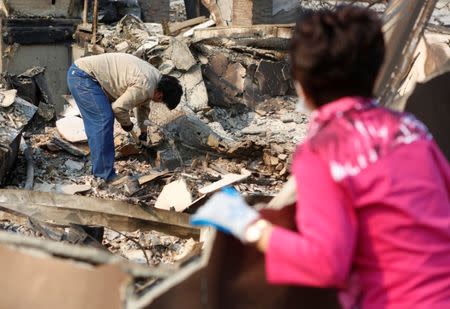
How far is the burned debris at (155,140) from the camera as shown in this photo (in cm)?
198

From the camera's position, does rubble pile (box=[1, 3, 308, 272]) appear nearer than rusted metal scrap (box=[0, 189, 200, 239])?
No

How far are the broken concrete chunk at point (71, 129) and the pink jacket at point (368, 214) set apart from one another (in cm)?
692

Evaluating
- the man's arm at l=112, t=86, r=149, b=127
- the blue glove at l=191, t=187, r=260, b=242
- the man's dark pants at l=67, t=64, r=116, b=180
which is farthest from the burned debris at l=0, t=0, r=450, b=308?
the man's arm at l=112, t=86, r=149, b=127

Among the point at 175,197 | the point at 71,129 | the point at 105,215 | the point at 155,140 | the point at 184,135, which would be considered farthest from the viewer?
the point at 71,129

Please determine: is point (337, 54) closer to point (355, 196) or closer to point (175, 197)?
point (355, 196)

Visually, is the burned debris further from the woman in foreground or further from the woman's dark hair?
the woman's dark hair

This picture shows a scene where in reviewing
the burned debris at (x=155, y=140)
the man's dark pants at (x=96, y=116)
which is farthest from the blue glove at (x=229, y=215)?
the man's dark pants at (x=96, y=116)

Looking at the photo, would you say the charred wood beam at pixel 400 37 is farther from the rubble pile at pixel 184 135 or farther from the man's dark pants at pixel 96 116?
the man's dark pants at pixel 96 116

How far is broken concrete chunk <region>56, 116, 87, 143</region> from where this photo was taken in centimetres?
834

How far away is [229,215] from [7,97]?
6618 millimetres

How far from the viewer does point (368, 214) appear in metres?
1.60

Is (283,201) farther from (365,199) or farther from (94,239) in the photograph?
(94,239)

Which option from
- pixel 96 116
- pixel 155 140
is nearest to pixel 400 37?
pixel 96 116

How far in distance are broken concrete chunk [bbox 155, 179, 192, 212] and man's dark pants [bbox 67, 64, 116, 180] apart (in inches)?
34.6
